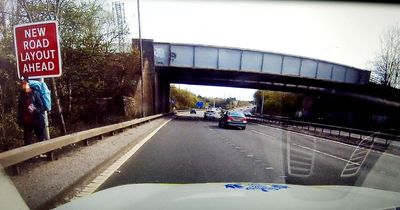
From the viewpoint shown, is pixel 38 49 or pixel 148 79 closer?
pixel 38 49

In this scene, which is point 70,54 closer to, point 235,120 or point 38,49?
point 235,120

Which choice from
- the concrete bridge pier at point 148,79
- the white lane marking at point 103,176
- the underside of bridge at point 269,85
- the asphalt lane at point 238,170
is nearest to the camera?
the white lane marking at point 103,176

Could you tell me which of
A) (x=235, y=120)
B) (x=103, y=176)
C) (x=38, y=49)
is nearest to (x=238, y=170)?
(x=103, y=176)

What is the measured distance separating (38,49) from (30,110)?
2.07 metres

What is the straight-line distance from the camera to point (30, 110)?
9031 mm

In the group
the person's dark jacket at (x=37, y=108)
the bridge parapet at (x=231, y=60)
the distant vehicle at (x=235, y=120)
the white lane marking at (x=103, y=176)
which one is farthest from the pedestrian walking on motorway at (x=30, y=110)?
the bridge parapet at (x=231, y=60)

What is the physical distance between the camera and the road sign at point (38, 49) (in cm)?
742

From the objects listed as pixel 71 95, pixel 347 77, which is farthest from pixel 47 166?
pixel 347 77

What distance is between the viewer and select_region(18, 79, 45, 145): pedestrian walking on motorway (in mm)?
8898

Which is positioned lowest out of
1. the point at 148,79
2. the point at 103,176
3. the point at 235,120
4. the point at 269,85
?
the point at 235,120

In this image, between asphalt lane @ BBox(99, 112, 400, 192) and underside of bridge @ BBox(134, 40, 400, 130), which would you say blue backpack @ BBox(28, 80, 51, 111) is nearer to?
asphalt lane @ BBox(99, 112, 400, 192)

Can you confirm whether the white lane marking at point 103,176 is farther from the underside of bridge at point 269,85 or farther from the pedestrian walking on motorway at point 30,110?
the underside of bridge at point 269,85

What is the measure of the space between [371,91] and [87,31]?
3652cm

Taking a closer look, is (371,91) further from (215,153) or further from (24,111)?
(24,111)
